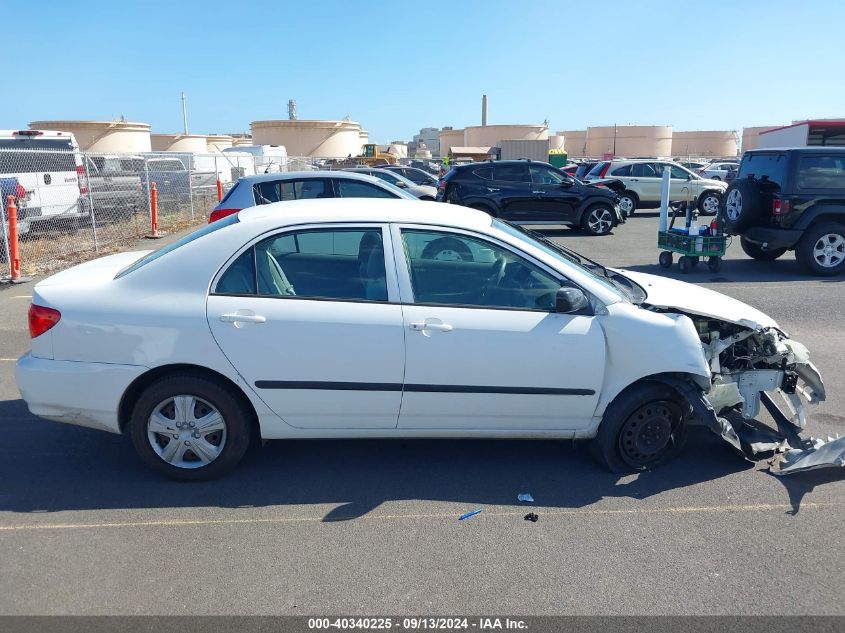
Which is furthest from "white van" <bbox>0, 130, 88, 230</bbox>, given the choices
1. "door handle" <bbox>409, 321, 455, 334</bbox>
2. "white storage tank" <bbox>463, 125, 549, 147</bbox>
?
"white storage tank" <bbox>463, 125, 549, 147</bbox>

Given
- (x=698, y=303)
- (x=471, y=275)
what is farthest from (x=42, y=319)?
(x=698, y=303)

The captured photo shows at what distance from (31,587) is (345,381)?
5.75ft

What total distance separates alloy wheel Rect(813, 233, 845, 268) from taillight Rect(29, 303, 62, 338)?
10726mm

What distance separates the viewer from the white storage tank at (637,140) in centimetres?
6750

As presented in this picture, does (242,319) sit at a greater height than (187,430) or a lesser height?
greater

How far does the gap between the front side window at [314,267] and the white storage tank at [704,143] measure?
251ft

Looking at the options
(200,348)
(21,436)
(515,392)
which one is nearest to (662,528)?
(515,392)

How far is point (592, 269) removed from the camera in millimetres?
4750

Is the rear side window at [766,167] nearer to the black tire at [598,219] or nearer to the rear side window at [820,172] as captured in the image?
the rear side window at [820,172]

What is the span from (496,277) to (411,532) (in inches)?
60.0

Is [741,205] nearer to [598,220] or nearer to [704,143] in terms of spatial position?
[598,220]

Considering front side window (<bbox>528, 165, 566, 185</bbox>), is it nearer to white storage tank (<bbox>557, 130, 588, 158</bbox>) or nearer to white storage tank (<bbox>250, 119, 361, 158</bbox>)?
white storage tank (<bbox>250, 119, 361, 158</bbox>)

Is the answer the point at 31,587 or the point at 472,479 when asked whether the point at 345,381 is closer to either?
the point at 472,479

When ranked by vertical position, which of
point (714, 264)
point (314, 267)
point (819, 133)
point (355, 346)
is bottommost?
point (714, 264)
